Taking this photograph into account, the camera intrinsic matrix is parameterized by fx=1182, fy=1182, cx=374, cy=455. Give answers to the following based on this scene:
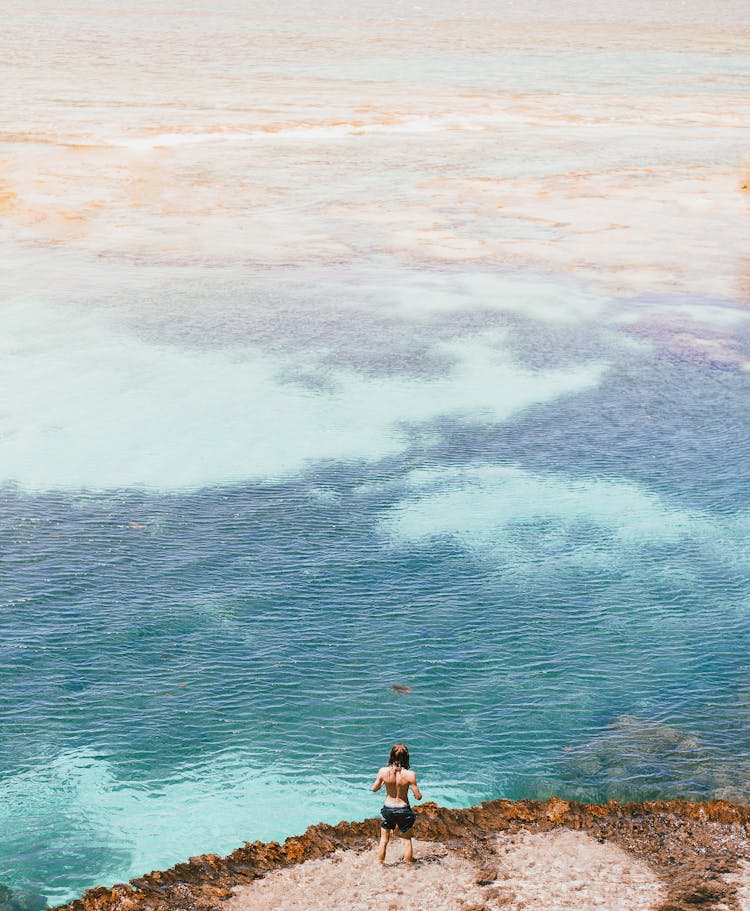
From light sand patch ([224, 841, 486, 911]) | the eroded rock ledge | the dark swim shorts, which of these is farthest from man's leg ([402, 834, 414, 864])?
the eroded rock ledge

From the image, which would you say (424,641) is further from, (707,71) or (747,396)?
(707,71)

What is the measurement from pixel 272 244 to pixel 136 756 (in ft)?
91.2

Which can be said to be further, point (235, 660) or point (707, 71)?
point (707, 71)

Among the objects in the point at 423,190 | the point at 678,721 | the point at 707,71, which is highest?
the point at 707,71

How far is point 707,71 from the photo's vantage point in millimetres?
93750

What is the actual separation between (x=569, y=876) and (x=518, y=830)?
3.87 ft

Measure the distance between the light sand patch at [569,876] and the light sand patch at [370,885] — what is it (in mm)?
439

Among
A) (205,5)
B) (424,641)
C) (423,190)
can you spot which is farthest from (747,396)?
(205,5)

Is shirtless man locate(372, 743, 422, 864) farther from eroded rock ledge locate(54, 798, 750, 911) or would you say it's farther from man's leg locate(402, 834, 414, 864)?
eroded rock ledge locate(54, 798, 750, 911)

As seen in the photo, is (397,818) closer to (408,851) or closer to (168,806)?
(408,851)

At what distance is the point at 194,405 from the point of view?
27703 mm

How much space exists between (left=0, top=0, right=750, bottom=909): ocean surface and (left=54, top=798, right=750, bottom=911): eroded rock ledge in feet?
1.44

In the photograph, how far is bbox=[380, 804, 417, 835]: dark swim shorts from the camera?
1272cm

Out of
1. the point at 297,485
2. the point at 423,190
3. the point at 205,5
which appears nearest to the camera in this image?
the point at 297,485
